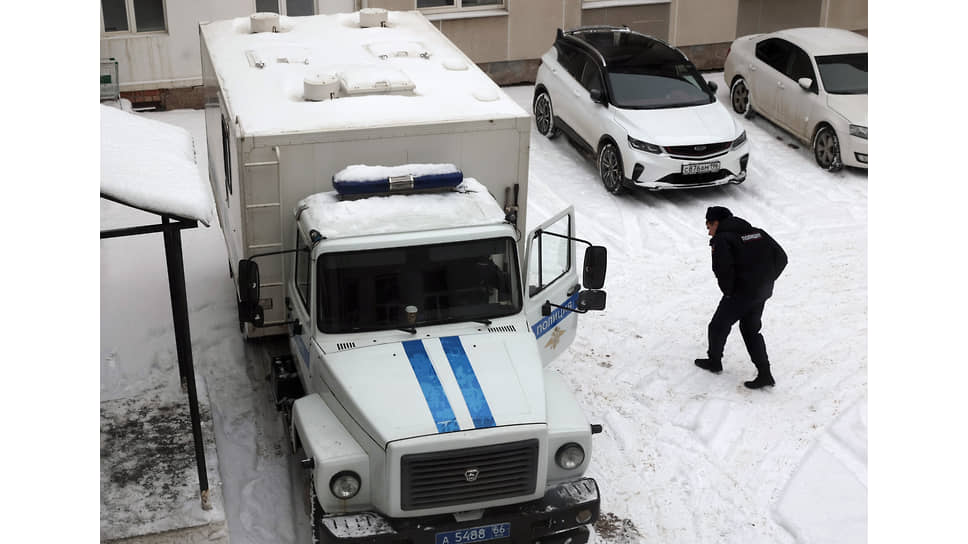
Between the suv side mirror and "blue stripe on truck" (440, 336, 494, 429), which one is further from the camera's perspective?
the suv side mirror

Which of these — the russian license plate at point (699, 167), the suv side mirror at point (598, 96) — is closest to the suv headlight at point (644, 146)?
the russian license plate at point (699, 167)

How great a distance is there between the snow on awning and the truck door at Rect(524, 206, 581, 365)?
261 cm

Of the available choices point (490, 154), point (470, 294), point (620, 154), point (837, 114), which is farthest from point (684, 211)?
point (470, 294)

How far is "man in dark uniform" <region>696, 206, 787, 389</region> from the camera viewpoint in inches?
367

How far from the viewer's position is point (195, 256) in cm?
1240

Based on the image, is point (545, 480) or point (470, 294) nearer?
point (545, 480)

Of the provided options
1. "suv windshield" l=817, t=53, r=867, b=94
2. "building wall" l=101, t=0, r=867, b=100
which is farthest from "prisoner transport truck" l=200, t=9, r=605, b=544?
"building wall" l=101, t=0, r=867, b=100

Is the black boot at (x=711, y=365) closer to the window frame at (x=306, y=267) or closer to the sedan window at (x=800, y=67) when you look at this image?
the window frame at (x=306, y=267)

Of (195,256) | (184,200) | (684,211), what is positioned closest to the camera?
(184,200)

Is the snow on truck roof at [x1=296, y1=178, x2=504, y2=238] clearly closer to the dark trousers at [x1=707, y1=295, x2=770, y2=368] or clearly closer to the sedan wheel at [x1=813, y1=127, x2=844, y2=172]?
the dark trousers at [x1=707, y1=295, x2=770, y2=368]

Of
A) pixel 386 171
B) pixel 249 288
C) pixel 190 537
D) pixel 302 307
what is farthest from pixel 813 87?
pixel 190 537

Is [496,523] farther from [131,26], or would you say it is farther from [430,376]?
[131,26]

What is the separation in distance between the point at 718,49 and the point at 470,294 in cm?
1357

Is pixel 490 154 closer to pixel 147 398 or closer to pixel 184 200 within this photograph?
pixel 184 200
